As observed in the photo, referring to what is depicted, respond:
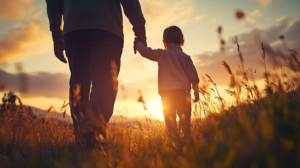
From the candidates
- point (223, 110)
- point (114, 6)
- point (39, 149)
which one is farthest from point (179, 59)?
point (39, 149)

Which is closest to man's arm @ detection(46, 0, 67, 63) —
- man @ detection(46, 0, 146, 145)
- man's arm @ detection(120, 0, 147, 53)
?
man @ detection(46, 0, 146, 145)

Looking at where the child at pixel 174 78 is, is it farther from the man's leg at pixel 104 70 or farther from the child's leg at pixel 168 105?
the man's leg at pixel 104 70

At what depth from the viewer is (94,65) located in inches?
78.7

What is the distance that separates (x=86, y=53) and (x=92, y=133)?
3.28 feet

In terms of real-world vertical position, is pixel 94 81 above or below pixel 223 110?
above

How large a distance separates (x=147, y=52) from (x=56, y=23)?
4.44 ft

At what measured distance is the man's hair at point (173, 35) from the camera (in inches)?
126

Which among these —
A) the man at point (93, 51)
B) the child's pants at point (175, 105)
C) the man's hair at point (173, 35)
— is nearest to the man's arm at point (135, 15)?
the man at point (93, 51)

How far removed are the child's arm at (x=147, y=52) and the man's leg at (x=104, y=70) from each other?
2.12ft

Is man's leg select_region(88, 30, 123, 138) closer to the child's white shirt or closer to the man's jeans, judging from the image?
the man's jeans

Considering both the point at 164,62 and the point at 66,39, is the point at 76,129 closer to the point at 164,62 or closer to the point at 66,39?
the point at 66,39

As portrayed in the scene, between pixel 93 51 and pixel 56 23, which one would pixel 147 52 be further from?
pixel 56 23

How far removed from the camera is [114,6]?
2.29 m

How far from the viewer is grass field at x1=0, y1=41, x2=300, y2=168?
0.60 metres
